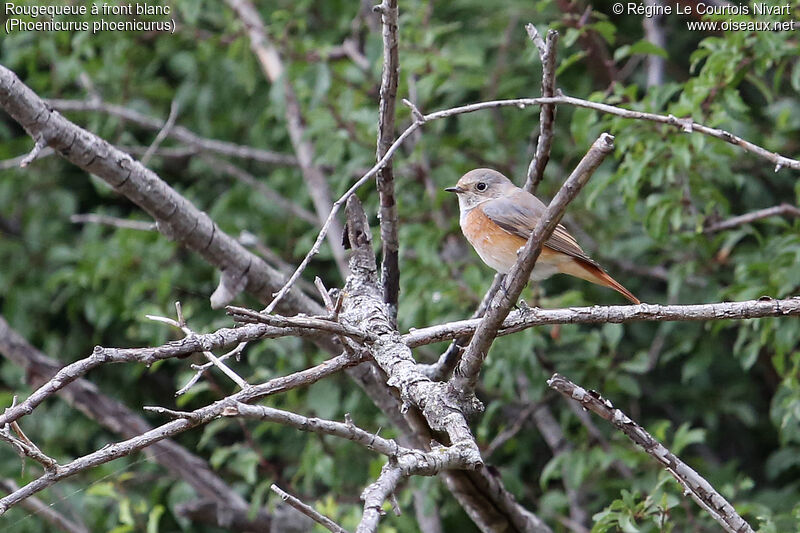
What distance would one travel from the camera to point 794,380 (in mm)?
3689

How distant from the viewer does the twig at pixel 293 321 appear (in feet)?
6.91

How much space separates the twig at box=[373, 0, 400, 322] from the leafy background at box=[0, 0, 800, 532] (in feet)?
3.64

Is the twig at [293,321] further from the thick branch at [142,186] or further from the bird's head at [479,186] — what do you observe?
the bird's head at [479,186]

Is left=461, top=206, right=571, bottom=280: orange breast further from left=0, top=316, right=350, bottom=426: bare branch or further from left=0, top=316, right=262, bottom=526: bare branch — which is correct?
left=0, top=316, right=262, bottom=526: bare branch

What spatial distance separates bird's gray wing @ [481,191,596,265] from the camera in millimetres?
3811

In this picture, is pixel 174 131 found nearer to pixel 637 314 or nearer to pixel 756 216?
pixel 756 216

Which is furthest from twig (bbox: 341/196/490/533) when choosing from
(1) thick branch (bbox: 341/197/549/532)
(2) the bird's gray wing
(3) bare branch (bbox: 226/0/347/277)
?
(3) bare branch (bbox: 226/0/347/277)

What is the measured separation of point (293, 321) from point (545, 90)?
139 cm

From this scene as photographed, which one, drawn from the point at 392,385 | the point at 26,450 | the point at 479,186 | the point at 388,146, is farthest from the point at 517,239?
A: the point at 26,450

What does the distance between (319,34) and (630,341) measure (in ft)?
9.59

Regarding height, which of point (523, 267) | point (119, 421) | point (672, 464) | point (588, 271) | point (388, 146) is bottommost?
point (119, 421)

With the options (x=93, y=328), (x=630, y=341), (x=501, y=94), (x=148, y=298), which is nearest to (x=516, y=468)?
(x=630, y=341)

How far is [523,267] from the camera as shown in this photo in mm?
2207

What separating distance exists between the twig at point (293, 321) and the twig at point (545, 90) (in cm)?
111
